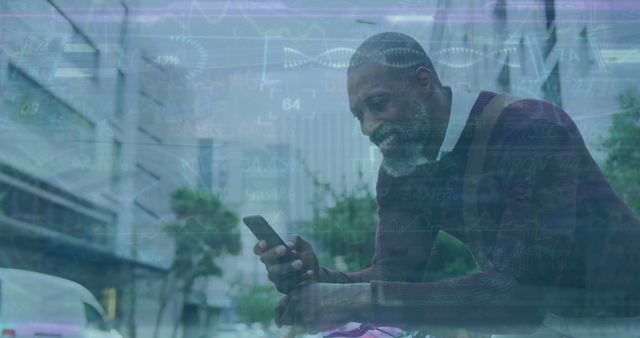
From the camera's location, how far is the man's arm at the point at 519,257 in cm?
222

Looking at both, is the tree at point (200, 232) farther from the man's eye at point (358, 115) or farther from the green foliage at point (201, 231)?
the man's eye at point (358, 115)

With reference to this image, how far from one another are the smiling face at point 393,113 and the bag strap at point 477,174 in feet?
0.50

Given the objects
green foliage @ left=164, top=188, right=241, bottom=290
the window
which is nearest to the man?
green foliage @ left=164, top=188, right=241, bottom=290

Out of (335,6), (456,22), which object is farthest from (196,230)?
(456,22)

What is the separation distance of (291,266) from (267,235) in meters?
0.12

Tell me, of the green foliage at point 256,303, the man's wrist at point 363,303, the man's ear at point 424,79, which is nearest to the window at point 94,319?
the green foliage at point 256,303

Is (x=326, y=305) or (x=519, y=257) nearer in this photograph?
(x=519, y=257)

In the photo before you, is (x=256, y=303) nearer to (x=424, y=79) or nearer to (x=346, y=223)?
(x=346, y=223)

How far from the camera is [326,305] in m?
2.35

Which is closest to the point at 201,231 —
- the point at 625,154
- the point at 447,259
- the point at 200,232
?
the point at 200,232

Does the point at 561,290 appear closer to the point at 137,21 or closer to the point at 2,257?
the point at 137,21

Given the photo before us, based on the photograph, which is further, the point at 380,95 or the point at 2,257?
the point at 2,257

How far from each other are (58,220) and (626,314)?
71.9 inches

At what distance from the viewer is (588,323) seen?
2.35 meters
